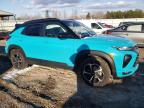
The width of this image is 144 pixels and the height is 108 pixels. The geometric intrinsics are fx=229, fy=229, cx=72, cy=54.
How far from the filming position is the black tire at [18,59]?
7785mm

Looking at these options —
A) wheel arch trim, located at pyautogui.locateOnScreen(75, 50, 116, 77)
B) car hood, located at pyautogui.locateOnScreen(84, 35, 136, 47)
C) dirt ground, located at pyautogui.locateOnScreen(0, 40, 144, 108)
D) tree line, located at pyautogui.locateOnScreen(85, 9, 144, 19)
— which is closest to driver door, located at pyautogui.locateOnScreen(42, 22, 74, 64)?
wheel arch trim, located at pyautogui.locateOnScreen(75, 50, 116, 77)

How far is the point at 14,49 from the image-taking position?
314 inches

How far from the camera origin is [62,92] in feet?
18.7

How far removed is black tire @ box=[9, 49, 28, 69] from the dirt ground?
45 cm

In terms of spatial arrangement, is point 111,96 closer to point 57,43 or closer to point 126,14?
point 57,43

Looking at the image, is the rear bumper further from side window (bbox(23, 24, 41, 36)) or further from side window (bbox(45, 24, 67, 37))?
side window (bbox(23, 24, 41, 36))

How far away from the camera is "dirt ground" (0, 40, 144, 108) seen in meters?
5.00

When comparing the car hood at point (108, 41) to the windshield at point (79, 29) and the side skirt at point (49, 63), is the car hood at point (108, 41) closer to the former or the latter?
the windshield at point (79, 29)

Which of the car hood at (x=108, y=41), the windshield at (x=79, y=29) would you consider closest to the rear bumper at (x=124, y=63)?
the car hood at (x=108, y=41)

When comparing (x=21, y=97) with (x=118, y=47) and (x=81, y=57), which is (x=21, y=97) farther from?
(x=118, y=47)

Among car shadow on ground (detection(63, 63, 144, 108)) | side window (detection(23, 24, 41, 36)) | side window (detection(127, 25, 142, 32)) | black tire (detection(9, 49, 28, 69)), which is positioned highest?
side window (detection(23, 24, 41, 36))

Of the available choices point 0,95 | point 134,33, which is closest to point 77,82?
point 0,95

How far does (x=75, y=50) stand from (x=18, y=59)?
2.63 metres

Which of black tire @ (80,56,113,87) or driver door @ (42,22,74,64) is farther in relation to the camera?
driver door @ (42,22,74,64)
